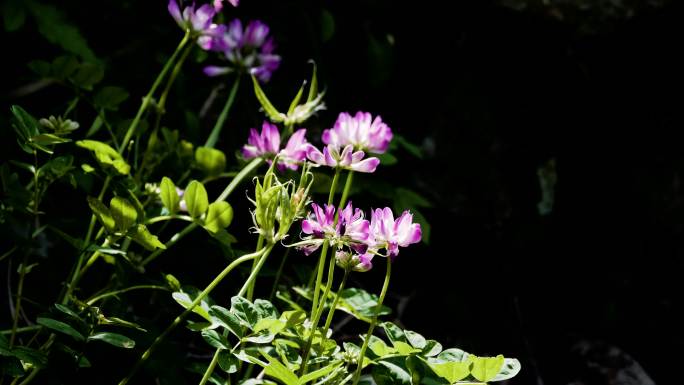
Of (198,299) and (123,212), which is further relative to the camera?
(123,212)

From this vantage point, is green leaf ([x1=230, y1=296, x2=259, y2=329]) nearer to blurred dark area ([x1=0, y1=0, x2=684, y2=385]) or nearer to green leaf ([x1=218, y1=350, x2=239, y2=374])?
green leaf ([x1=218, y1=350, x2=239, y2=374])

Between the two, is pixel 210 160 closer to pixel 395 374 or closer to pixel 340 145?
pixel 340 145

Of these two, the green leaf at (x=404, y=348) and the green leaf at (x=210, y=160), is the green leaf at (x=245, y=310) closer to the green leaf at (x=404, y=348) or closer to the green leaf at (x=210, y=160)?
the green leaf at (x=404, y=348)

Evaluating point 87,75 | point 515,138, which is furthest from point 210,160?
point 515,138

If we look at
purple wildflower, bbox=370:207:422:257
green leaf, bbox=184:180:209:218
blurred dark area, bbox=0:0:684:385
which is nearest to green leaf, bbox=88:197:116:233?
green leaf, bbox=184:180:209:218

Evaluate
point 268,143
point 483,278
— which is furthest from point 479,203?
point 268,143

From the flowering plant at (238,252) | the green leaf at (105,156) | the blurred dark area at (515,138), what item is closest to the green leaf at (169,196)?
the flowering plant at (238,252)
